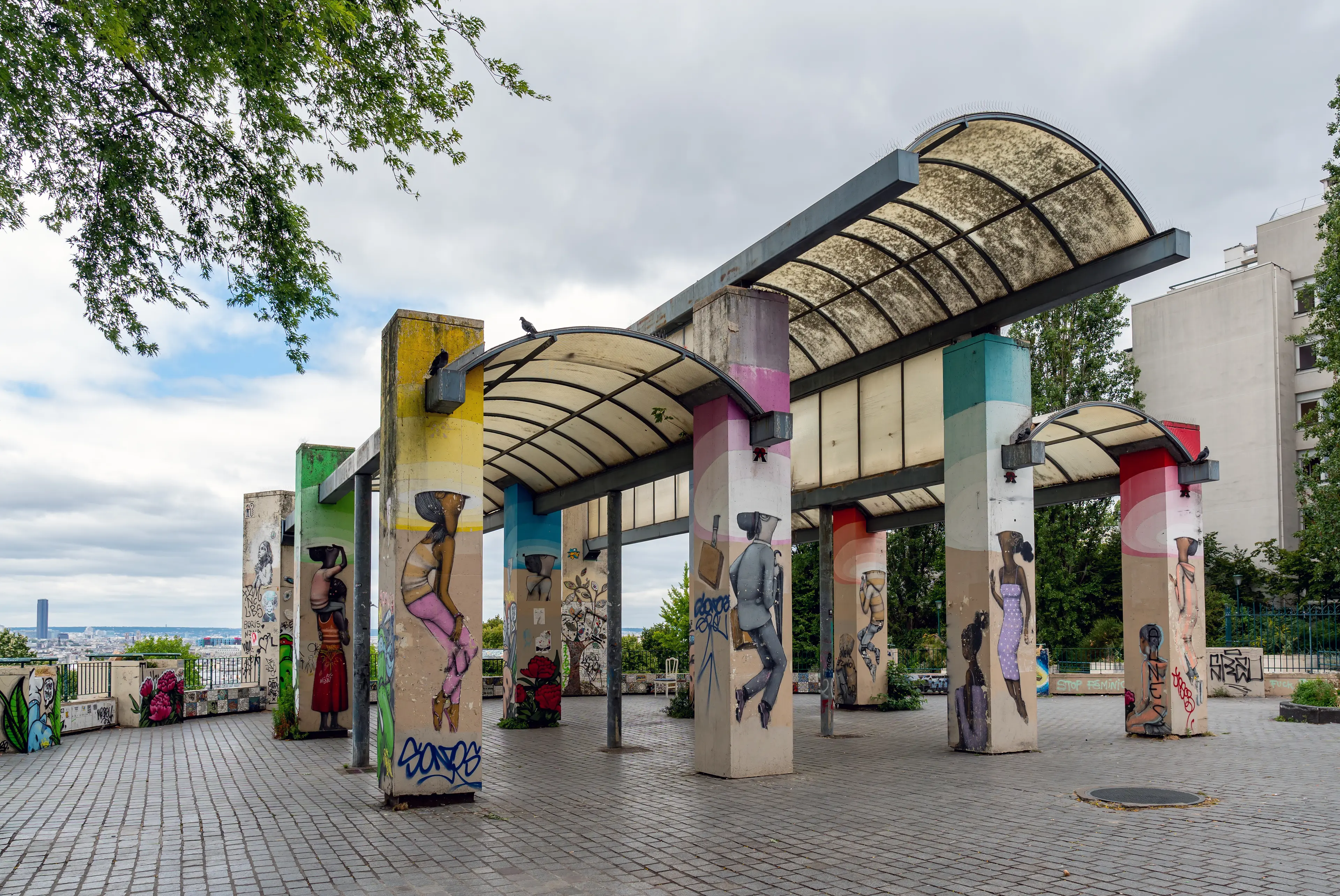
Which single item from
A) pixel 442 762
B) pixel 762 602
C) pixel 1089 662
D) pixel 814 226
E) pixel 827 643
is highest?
pixel 814 226

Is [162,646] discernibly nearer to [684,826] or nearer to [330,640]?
[330,640]

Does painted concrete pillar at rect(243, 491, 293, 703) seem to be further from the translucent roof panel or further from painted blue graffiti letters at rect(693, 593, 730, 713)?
the translucent roof panel

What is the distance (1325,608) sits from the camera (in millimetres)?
29656

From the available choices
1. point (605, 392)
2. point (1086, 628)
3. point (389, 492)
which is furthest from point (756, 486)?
point (1086, 628)

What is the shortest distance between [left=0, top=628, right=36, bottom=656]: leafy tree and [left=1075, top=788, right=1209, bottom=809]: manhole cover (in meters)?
24.0

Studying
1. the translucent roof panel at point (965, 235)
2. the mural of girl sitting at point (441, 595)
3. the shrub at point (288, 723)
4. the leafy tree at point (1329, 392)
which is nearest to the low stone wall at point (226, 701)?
the shrub at point (288, 723)

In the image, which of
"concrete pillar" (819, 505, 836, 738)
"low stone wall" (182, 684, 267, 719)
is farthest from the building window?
"low stone wall" (182, 684, 267, 719)

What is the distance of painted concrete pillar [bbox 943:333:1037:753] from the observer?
1248 centimetres

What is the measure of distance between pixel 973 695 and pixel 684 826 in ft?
19.3

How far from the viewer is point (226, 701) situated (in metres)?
19.9

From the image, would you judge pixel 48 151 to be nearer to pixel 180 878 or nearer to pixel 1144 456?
pixel 180 878

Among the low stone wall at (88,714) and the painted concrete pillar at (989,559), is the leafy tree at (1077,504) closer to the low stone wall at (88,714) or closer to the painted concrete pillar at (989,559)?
the painted concrete pillar at (989,559)

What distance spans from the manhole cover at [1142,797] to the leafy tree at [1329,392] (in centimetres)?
2073

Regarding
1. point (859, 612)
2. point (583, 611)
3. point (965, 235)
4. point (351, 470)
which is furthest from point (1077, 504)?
point (351, 470)
